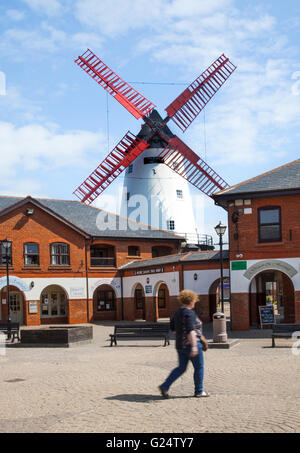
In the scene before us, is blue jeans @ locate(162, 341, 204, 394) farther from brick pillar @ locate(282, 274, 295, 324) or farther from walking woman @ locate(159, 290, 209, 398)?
brick pillar @ locate(282, 274, 295, 324)

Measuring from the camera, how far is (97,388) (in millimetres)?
11375

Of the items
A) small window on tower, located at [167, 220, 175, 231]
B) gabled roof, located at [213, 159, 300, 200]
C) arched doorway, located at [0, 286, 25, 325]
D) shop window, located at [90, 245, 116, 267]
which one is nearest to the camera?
gabled roof, located at [213, 159, 300, 200]

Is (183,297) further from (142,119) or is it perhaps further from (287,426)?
(142,119)

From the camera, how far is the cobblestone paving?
26.4ft

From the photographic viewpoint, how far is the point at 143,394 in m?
10.5

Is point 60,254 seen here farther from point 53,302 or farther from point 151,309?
point 151,309

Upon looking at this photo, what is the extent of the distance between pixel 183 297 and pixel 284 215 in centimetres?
1565

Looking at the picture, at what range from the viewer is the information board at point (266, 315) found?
2550 centimetres

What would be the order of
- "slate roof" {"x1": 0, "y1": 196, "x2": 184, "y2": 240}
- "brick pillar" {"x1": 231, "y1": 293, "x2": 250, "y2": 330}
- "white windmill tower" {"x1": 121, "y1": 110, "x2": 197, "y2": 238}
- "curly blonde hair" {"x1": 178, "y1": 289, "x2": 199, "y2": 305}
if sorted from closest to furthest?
"curly blonde hair" {"x1": 178, "y1": 289, "x2": 199, "y2": 305} < "brick pillar" {"x1": 231, "y1": 293, "x2": 250, "y2": 330} < "slate roof" {"x1": 0, "y1": 196, "x2": 184, "y2": 240} < "white windmill tower" {"x1": 121, "y1": 110, "x2": 197, "y2": 238}

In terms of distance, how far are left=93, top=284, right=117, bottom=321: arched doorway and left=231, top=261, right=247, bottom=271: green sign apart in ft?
57.3

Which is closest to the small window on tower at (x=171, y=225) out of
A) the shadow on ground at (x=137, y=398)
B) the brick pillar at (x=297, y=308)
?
the brick pillar at (x=297, y=308)

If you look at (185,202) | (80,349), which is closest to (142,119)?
(185,202)

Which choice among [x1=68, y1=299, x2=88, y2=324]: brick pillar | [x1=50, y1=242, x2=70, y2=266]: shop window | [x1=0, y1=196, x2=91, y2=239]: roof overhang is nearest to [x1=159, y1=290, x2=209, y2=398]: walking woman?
[x1=0, y1=196, x2=91, y2=239]: roof overhang

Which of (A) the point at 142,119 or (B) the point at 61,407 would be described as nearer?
Result: (B) the point at 61,407
